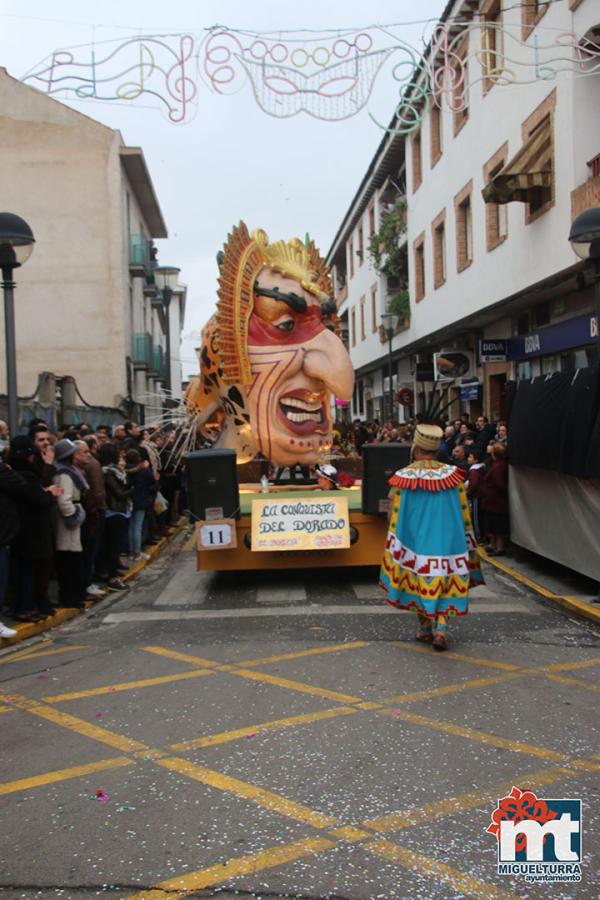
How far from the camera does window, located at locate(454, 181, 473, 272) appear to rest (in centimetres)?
2047

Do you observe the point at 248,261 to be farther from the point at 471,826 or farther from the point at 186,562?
the point at 471,826

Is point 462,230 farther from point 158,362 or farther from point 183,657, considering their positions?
point 183,657

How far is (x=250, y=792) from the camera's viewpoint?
3.90 metres

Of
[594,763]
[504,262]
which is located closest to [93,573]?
[594,763]

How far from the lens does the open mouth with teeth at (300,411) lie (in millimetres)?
10227

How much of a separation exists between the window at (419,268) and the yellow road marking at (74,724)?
70.1 feet

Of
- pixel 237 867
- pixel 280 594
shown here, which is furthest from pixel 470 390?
pixel 237 867

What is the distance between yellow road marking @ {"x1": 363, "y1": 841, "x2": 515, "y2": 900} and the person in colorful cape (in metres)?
3.10

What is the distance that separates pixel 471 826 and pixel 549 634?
12.3 feet

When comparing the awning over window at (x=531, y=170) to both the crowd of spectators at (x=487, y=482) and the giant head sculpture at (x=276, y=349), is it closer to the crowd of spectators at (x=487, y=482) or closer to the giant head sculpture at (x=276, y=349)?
the crowd of spectators at (x=487, y=482)

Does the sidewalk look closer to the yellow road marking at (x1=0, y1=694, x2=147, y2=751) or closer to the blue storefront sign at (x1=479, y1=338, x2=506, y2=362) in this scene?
the yellow road marking at (x1=0, y1=694, x2=147, y2=751)

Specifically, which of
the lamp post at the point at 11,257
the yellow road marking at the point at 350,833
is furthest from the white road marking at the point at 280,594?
the yellow road marking at the point at 350,833

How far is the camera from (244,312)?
1012 centimetres

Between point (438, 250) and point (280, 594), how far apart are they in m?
16.4
